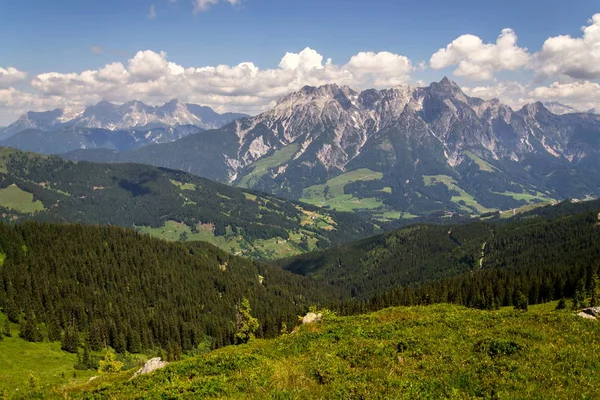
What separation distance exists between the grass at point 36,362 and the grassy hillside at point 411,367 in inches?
2547

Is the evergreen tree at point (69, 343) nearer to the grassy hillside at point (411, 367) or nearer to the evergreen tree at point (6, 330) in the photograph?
the evergreen tree at point (6, 330)

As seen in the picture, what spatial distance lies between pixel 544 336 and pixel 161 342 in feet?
495

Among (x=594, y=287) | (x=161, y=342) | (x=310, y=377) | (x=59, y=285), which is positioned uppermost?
(x=310, y=377)

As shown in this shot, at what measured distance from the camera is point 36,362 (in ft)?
329

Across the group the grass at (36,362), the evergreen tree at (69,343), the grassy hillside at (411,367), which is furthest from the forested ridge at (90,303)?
the grassy hillside at (411,367)

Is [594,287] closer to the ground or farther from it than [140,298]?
farther from it

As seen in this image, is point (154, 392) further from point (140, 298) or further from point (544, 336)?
point (140, 298)

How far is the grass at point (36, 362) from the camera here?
282ft

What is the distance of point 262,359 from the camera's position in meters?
39.1

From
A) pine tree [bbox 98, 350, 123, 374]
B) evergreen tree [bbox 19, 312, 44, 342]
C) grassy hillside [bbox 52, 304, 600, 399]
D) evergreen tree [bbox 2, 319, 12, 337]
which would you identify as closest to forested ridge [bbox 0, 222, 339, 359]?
evergreen tree [bbox 19, 312, 44, 342]

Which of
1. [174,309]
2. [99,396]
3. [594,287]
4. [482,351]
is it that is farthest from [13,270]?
[594,287]

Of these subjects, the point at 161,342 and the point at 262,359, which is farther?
the point at 161,342

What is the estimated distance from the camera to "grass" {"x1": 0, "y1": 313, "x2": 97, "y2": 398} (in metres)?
86.1

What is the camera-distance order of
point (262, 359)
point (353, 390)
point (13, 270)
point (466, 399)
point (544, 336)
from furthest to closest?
point (13, 270) → point (262, 359) → point (544, 336) → point (353, 390) → point (466, 399)
